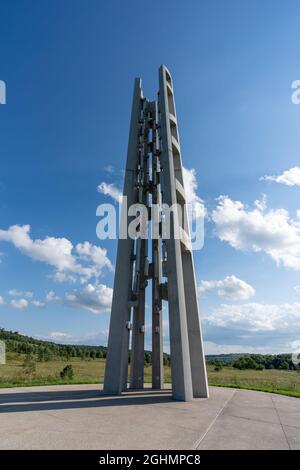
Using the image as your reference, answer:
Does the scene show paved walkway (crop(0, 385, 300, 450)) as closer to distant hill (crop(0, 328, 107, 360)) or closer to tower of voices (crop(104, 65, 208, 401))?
tower of voices (crop(104, 65, 208, 401))

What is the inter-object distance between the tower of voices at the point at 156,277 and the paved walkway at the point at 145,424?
176 cm

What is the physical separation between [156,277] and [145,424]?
8.12 m

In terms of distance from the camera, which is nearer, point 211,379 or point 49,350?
point 211,379

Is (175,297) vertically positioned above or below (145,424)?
above

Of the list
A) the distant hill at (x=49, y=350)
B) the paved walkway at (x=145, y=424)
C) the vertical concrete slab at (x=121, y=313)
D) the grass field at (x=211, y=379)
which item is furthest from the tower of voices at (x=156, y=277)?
the distant hill at (x=49, y=350)

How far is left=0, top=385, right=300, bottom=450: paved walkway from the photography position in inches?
215

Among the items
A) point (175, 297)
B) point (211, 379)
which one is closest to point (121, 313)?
point (175, 297)

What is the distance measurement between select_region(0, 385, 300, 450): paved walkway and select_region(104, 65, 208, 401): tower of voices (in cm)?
176

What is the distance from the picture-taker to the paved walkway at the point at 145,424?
5453 mm

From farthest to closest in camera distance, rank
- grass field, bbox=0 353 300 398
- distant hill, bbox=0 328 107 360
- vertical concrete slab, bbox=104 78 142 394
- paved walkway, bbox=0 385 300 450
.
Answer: distant hill, bbox=0 328 107 360 → grass field, bbox=0 353 300 398 → vertical concrete slab, bbox=104 78 142 394 → paved walkway, bbox=0 385 300 450

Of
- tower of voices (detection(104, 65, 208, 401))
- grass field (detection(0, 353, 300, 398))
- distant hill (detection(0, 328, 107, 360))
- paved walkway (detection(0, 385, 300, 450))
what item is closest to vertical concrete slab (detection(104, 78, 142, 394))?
tower of voices (detection(104, 65, 208, 401))

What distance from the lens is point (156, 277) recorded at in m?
14.7

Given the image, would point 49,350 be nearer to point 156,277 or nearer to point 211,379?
point 211,379
